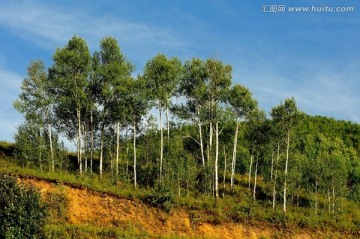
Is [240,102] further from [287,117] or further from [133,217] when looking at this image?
[133,217]

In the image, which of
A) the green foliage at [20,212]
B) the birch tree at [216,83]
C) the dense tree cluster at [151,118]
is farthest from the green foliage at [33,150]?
the birch tree at [216,83]

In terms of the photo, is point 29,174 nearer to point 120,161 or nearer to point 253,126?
point 120,161

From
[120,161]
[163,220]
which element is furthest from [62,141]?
[163,220]

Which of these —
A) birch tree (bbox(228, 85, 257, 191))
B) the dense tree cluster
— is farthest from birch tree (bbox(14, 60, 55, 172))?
birch tree (bbox(228, 85, 257, 191))

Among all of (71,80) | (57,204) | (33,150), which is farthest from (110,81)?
(57,204)

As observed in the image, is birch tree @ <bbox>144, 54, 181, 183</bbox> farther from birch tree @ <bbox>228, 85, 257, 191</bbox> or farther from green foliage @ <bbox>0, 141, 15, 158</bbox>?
green foliage @ <bbox>0, 141, 15, 158</bbox>

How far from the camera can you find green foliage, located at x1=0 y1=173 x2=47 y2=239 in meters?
44.0

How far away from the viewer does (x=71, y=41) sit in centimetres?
6931

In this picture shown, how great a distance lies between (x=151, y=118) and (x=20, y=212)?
27006 mm

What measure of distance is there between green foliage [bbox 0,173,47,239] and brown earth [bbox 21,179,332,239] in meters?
6.80

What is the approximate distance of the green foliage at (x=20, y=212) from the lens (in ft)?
144

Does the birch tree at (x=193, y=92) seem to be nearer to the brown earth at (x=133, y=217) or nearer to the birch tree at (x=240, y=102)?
the birch tree at (x=240, y=102)

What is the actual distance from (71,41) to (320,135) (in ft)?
230

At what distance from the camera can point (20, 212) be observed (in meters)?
44.6
